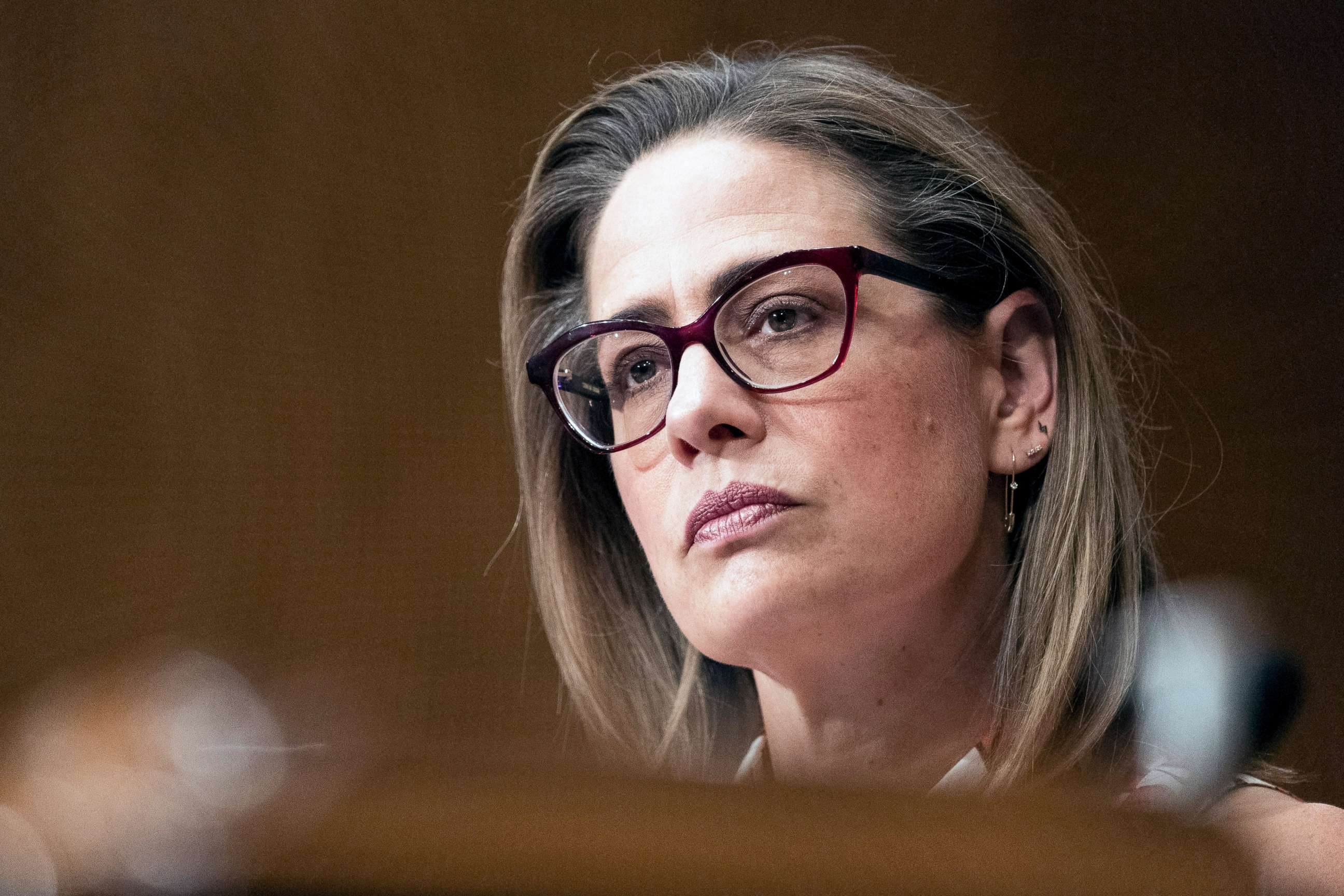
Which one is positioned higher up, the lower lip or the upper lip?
the upper lip

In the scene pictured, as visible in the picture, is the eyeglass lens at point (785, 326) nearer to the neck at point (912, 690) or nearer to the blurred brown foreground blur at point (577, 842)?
the neck at point (912, 690)

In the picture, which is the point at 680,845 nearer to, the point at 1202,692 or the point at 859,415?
the point at 859,415

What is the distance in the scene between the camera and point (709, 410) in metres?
0.74

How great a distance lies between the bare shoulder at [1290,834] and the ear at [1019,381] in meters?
0.23

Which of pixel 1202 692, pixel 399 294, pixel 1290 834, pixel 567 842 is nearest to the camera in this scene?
pixel 567 842

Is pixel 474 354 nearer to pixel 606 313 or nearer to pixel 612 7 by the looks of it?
pixel 606 313

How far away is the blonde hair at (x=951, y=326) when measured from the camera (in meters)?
0.80

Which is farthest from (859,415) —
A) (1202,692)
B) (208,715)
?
(208,715)

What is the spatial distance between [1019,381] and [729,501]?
8.6 inches

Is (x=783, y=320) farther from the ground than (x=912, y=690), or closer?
farther from the ground

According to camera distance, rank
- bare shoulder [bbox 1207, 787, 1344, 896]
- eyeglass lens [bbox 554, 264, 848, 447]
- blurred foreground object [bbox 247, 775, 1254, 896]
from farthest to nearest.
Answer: eyeglass lens [bbox 554, 264, 848, 447]
bare shoulder [bbox 1207, 787, 1344, 896]
blurred foreground object [bbox 247, 775, 1254, 896]

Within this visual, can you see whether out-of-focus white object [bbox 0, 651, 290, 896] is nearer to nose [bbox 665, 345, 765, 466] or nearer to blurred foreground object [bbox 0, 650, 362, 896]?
blurred foreground object [bbox 0, 650, 362, 896]

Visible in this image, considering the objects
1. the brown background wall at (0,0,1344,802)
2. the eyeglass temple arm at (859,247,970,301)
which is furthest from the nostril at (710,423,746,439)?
the brown background wall at (0,0,1344,802)

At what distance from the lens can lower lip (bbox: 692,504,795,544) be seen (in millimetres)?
735
